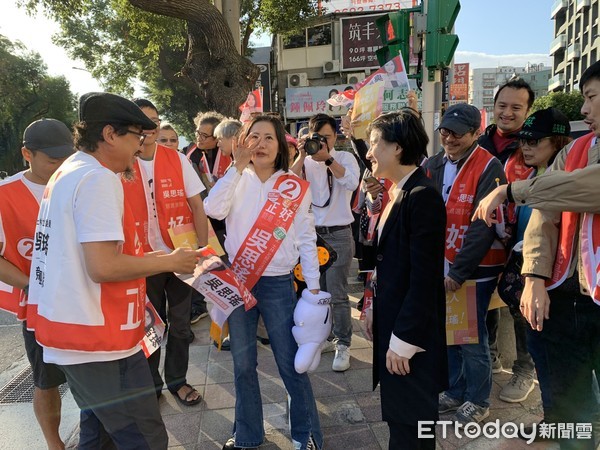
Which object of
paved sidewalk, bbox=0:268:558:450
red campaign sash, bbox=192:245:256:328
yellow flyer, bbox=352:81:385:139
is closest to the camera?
red campaign sash, bbox=192:245:256:328

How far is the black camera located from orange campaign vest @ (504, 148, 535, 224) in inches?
53.3

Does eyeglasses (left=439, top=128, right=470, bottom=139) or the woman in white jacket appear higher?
eyeglasses (left=439, top=128, right=470, bottom=139)

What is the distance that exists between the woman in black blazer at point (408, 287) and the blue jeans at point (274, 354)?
58 cm

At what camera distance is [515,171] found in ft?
9.28

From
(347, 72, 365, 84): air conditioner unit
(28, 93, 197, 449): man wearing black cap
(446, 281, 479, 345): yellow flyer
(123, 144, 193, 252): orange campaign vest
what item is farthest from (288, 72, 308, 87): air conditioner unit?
(28, 93, 197, 449): man wearing black cap

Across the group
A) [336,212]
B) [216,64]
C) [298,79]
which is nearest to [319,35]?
[298,79]

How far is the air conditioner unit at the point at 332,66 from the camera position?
74.9 ft

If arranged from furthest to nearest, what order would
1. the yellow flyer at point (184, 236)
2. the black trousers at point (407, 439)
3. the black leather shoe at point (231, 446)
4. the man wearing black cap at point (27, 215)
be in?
1. the yellow flyer at point (184, 236)
2. the black leather shoe at point (231, 446)
3. the man wearing black cap at point (27, 215)
4. the black trousers at point (407, 439)

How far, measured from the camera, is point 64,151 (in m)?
2.21

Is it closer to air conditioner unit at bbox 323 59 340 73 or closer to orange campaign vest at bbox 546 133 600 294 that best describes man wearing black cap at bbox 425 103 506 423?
orange campaign vest at bbox 546 133 600 294

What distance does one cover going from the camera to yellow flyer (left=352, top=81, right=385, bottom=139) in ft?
11.3

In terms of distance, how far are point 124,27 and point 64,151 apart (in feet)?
53.6

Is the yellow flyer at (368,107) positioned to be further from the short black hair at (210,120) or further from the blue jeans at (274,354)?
the short black hair at (210,120)

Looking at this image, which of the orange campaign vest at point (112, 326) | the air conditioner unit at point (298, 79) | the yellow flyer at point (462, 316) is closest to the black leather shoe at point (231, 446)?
the orange campaign vest at point (112, 326)
